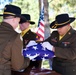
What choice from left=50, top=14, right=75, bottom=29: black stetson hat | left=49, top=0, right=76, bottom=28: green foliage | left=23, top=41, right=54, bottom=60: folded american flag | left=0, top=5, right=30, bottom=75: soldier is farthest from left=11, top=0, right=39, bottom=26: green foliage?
left=0, top=5, right=30, bottom=75: soldier

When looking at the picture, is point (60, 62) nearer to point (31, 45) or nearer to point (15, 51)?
point (31, 45)

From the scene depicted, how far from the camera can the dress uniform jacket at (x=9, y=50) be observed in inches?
103

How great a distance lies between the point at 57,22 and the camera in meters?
3.32

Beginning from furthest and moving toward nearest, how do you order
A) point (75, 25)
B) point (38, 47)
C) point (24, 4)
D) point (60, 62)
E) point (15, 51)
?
point (24, 4)
point (75, 25)
point (60, 62)
point (38, 47)
point (15, 51)

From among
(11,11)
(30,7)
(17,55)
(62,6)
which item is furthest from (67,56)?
(30,7)

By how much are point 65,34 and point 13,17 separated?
34.7 inches

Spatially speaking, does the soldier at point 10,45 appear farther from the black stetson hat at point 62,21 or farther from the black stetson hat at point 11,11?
the black stetson hat at point 62,21

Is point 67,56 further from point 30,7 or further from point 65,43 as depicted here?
point 30,7

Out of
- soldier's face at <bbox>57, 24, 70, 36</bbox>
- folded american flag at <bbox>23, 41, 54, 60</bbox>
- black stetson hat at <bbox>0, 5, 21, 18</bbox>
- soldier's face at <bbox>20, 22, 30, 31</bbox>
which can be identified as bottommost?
folded american flag at <bbox>23, 41, 54, 60</bbox>

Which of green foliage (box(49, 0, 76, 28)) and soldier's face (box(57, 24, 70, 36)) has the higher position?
soldier's face (box(57, 24, 70, 36))

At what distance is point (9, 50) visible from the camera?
2623mm

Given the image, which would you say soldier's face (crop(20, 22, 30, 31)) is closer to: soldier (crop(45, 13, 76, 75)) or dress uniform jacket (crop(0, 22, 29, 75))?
soldier (crop(45, 13, 76, 75))

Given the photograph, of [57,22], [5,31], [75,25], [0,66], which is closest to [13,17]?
[5,31]

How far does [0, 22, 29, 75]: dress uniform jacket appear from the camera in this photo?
262 centimetres
